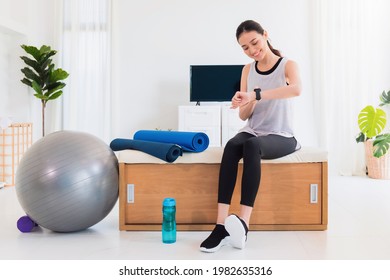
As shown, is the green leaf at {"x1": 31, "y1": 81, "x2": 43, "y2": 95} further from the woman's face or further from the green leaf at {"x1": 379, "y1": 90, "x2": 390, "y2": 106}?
the green leaf at {"x1": 379, "y1": 90, "x2": 390, "y2": 106}

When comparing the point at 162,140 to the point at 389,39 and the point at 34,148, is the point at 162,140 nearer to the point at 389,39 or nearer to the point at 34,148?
the point at 34,148

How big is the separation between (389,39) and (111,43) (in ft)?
10.2

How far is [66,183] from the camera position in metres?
1.89

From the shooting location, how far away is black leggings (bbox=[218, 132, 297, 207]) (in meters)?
1.87

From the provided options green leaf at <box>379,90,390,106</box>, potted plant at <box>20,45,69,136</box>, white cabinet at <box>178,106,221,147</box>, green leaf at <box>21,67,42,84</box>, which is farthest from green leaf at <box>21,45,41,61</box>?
green leaf at <box>379,90,390,106</box>

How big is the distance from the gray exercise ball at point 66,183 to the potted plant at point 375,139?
304 cm

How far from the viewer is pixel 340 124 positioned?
4629mm

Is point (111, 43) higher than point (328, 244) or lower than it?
higher

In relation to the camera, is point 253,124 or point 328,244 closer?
point 328,244

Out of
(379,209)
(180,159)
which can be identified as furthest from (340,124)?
(180,159)

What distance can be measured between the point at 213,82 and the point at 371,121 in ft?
5.53

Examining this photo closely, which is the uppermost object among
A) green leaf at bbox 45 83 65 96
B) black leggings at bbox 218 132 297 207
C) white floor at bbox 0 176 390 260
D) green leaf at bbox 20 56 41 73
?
green leaf at bbox 20 56 41 73

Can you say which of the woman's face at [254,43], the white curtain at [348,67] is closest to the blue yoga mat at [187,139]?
the woman's face at [254,43]
